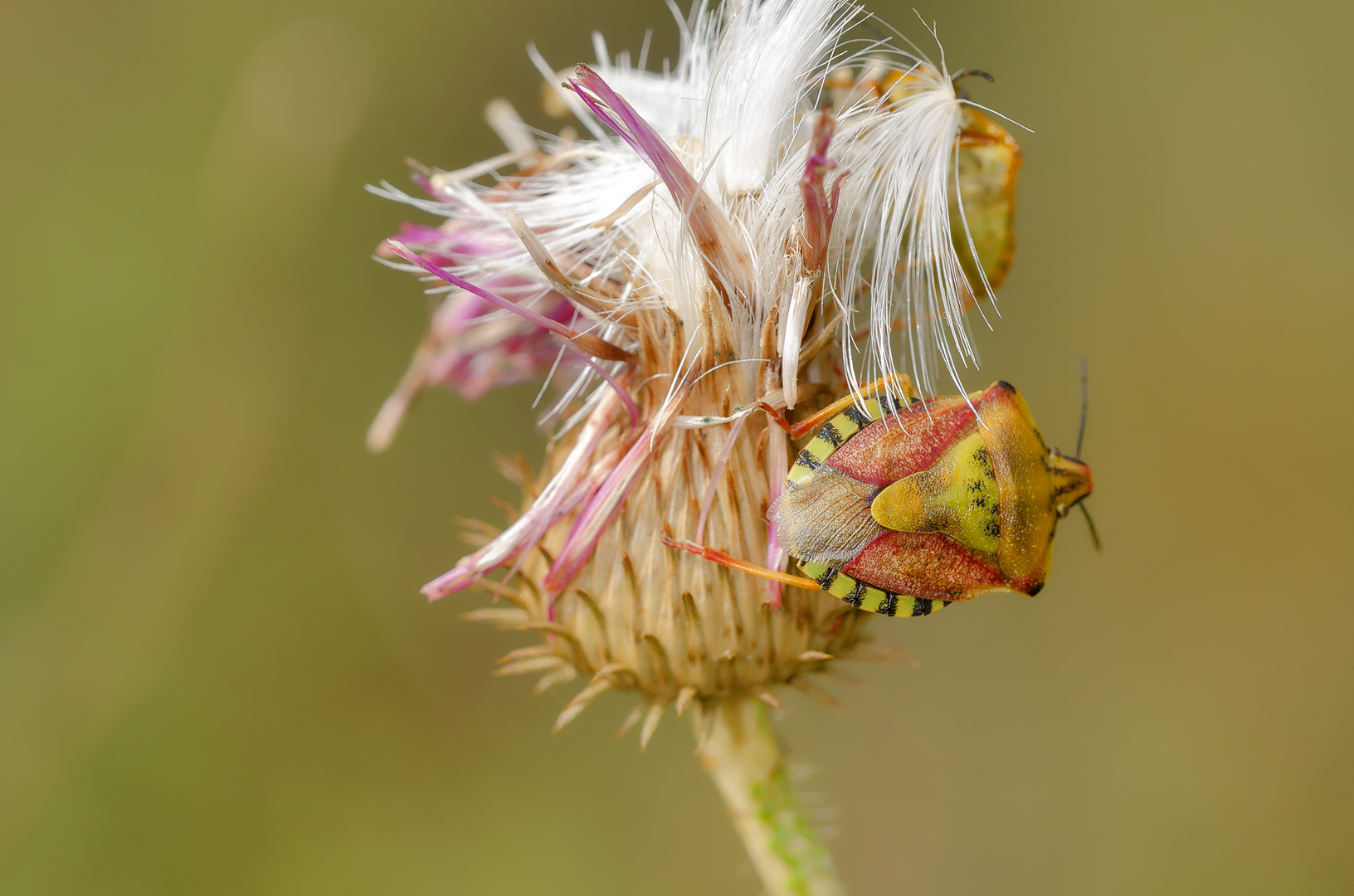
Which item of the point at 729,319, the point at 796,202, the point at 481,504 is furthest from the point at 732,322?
the point at 481,504

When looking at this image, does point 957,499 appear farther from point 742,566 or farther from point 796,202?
point 796,202

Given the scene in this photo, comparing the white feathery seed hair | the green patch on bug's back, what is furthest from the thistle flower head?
the green patch on bug's back

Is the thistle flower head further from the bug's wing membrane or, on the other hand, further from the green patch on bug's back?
the green patch on bug's back

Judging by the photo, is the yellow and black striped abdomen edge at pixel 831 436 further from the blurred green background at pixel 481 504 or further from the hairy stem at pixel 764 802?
Answer: the blurred green background at pixel 481 504

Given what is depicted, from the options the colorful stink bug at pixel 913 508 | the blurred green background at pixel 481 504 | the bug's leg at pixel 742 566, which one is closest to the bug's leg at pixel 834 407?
the colorful stink bug at pixel 913 508

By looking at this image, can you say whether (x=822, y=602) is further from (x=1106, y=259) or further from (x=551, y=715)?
(x=1106, y=259)
